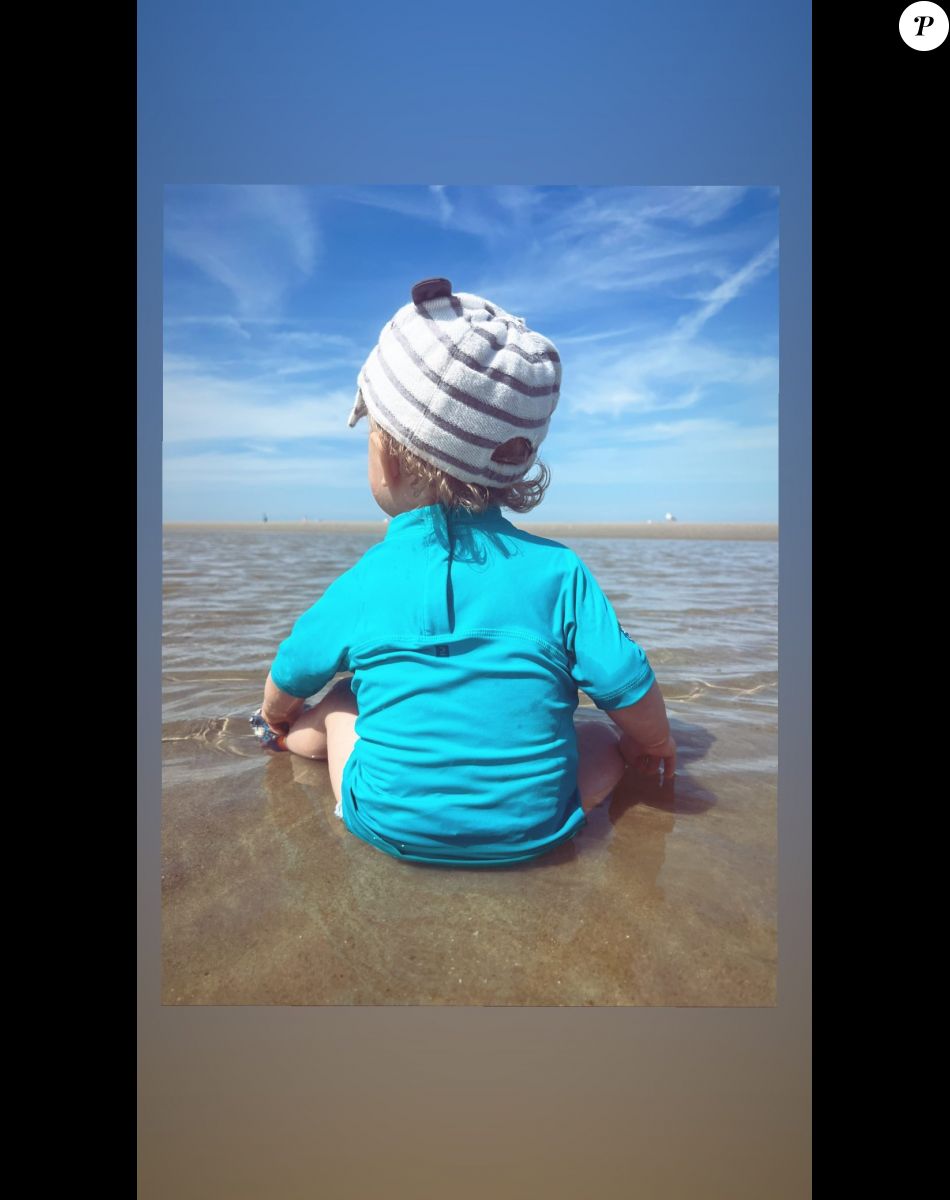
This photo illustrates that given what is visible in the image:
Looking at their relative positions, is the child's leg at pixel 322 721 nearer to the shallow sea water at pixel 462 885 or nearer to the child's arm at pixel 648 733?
the shallow sea water at pixel 462 885

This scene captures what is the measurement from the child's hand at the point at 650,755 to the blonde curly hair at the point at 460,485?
565 mm

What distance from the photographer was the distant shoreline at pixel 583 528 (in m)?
1.70

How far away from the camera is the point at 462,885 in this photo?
1462mm

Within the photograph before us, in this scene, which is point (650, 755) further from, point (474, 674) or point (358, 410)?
point (358, 410)

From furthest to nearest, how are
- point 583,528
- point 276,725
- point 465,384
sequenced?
point 583,528
point 276,725
point 465,384

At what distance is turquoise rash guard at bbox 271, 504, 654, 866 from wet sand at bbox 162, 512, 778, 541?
183 mm

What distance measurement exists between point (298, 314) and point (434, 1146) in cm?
187

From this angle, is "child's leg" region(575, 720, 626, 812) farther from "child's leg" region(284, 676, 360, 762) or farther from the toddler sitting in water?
"child's leg" region(284, 676, 360, 762)

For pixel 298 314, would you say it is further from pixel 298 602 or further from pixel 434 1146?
pixel 434 1146

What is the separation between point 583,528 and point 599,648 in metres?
0.54

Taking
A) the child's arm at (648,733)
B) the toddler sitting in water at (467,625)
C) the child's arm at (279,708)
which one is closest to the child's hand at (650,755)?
the child's arm at (648,733)
